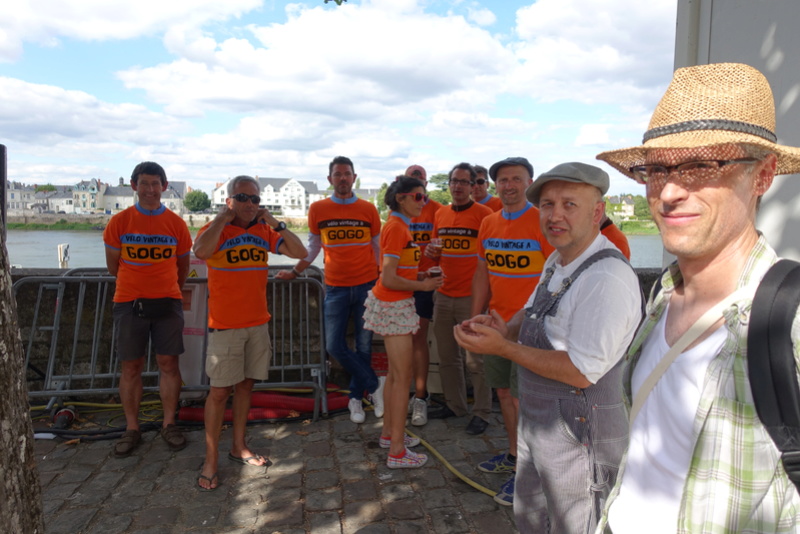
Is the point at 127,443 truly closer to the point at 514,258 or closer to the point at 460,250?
the point at 460,250

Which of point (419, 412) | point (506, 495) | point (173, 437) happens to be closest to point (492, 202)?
point (419, 412)

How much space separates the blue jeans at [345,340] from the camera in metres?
5.47

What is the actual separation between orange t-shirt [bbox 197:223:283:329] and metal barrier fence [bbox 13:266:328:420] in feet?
4.44

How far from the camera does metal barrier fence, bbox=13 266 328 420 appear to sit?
5527 mm

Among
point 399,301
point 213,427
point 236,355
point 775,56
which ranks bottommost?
point 213,427

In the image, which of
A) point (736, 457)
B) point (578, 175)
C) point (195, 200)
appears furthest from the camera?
point (195, 200)

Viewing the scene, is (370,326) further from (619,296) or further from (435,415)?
(619,296)

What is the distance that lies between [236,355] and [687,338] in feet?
11.4

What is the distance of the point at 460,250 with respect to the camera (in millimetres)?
5340

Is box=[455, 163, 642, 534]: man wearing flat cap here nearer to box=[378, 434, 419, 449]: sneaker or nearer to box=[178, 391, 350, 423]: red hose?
box=[378, 434, 419, 449]: sneaker

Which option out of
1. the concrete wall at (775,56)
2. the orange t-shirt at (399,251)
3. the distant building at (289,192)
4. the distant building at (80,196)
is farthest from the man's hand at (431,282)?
the distant building at (289,192)

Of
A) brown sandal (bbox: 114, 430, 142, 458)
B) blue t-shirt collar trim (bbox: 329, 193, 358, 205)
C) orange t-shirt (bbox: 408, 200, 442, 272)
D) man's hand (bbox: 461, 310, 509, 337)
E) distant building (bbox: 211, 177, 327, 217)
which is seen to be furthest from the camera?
distant building (bbox: 211, 177, 327, 217)

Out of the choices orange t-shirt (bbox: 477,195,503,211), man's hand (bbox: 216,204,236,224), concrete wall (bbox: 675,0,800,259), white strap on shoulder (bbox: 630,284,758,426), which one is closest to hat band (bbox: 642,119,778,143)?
white strap on shoulder (bbox: 630,284,758,426)

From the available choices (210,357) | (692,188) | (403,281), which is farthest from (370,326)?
(692,188)
